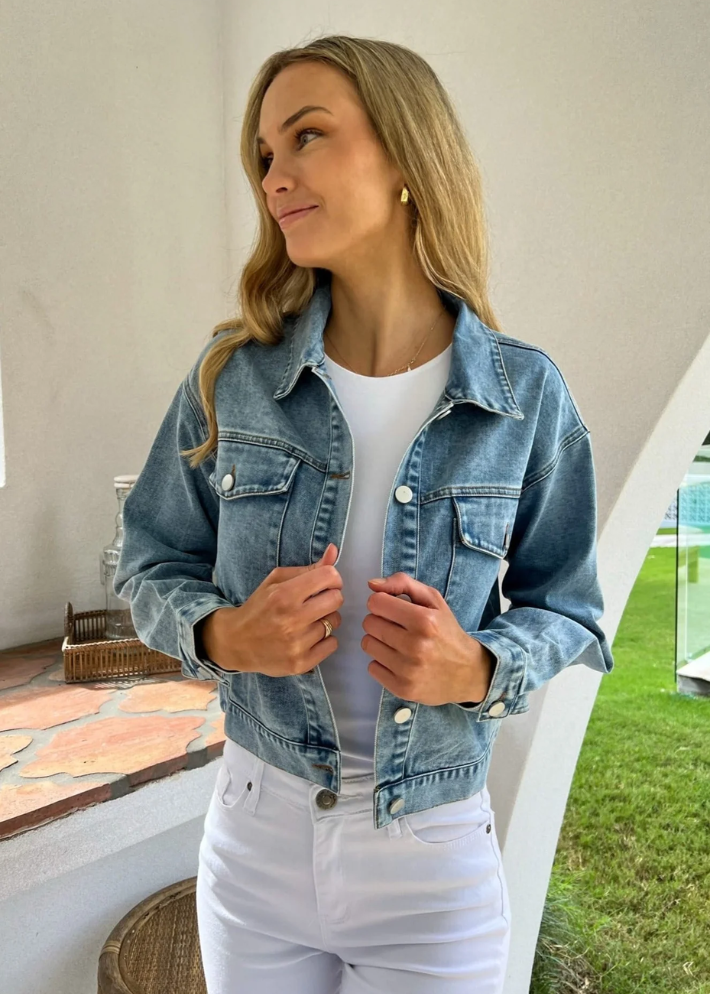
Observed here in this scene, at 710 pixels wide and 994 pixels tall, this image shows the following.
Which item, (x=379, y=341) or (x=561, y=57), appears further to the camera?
(x=561, y=57)

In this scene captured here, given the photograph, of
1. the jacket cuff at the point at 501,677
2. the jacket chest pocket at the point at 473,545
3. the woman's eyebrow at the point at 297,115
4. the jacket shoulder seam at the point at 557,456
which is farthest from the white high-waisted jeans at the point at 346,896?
the woman's eyebrow at the point at 297,115

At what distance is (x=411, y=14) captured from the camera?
163cm

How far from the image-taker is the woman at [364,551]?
2.76 feet

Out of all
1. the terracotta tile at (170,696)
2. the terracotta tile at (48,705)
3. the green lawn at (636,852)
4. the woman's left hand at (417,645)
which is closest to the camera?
the woman's left hand at (417,645)

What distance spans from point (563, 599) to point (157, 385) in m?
1.43

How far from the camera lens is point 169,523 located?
3.35 feet

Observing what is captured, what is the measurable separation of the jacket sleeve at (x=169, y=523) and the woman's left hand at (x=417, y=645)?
0.25m

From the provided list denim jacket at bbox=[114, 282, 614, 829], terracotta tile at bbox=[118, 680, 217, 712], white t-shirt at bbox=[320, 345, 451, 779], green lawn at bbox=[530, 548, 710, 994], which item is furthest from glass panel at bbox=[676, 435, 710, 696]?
white t-shirt at bbox=[320, 345, 451, 779]

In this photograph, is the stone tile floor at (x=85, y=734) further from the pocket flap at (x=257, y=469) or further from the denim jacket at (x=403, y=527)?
the pocket flap at (x=257, y=469)

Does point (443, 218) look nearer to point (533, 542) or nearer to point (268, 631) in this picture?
point (533, 542)

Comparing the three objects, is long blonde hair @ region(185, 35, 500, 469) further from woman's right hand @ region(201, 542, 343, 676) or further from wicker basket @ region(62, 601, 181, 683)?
wicker basket @ region(62, 601, 181, 683)

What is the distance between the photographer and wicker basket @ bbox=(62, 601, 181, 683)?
173 cm

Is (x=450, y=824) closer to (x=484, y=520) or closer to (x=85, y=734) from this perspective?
(x=484, y=520)

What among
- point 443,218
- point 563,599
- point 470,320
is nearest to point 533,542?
point 563,599
